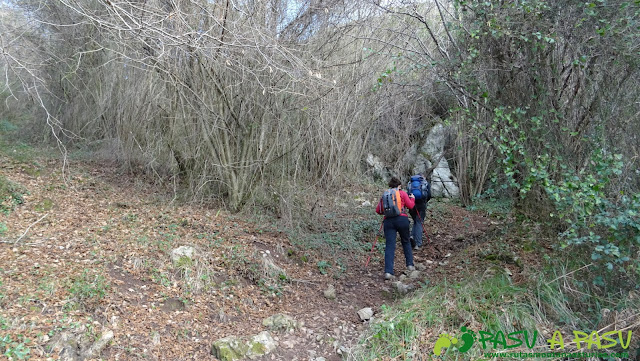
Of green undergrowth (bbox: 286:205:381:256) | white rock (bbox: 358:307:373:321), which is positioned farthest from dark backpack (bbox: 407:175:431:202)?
white rock (bbox: 358:307:373:321)

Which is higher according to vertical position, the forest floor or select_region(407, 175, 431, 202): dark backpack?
select_region(407, 175, 431, 202): dark backpack

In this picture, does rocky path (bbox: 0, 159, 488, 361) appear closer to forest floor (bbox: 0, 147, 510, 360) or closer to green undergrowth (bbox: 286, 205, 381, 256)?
forest floor (bbox: 0, 147, 510, 360)

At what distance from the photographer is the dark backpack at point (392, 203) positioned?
19.6 ft

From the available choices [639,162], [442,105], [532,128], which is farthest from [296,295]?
[442,105]

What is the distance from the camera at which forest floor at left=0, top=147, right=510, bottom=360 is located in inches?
151

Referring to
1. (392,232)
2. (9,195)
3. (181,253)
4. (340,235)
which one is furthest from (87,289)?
(340,235)

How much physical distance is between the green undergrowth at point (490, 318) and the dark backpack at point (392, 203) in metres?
1.75

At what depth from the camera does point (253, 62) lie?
6840mm

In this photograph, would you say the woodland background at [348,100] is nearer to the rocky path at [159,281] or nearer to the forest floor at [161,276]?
the forest floor at [161,276]

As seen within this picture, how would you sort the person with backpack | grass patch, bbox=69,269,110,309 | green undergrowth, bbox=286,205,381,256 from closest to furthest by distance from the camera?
grass patch, bbox=69,269,110,309 → green undergrowth, bbox=286,205,381,256 → the person with backpack

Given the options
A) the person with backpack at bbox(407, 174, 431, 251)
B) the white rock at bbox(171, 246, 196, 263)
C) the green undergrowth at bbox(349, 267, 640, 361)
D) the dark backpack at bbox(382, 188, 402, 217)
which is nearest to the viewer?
the green undergrowth at bbox(349, 267, 640, 361)

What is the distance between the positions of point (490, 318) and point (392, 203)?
2395mm

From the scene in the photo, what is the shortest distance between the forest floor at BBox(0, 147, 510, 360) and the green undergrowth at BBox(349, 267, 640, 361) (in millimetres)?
546

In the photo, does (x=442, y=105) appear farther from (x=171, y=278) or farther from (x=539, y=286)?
(x=171, y=278)
